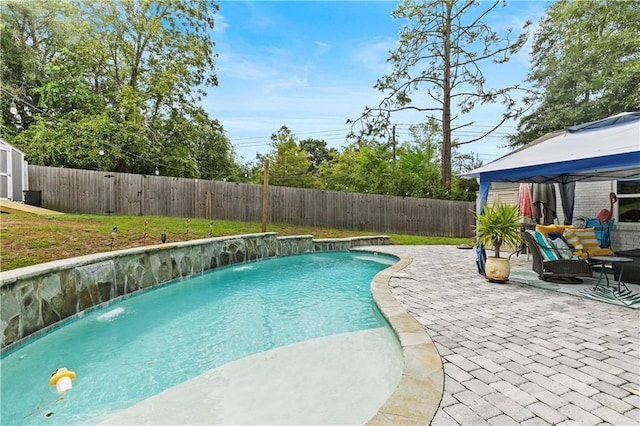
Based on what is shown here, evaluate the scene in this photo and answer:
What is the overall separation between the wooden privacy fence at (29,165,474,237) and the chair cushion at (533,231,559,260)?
592 centimetres

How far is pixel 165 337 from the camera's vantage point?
11.0 feet

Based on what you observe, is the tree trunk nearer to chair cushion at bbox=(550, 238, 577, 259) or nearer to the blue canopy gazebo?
the blue canopy gazebo

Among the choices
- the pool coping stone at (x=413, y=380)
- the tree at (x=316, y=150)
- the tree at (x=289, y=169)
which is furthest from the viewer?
the tree at (x=316, y=150)

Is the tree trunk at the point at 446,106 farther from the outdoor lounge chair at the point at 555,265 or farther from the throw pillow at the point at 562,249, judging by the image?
the outdoor lounge chair at the point at 555,265

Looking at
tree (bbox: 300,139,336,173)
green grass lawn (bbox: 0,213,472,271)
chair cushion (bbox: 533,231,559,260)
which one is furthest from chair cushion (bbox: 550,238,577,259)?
tree (bbox: 300,139,336,173)

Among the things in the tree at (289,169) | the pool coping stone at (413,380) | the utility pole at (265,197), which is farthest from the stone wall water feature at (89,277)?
the tree at (289,169)

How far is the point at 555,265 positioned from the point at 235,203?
9.81m

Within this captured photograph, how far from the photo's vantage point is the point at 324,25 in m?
9.64

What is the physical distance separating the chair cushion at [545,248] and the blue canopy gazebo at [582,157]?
85 cm

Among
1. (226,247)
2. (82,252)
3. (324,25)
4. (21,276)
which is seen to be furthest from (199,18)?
(21,276)

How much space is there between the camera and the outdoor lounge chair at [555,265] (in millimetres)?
4699

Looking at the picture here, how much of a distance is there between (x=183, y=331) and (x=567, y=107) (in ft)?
56.1

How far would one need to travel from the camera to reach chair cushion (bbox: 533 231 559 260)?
191 inches

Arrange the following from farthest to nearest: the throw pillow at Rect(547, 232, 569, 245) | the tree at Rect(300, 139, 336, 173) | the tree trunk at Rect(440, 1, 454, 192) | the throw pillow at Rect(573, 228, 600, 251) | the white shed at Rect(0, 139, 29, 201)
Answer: the tree at Rect(300, 139, 336, 173) < the tree trunk at Rect(440, 1, 454, 192) < the white shed at Rect(0, 139, 29, 201) < the throw pillow at Rect(573, 228, 600, 251) < the throw pillow at Rect(547, 232, 569, 245)
